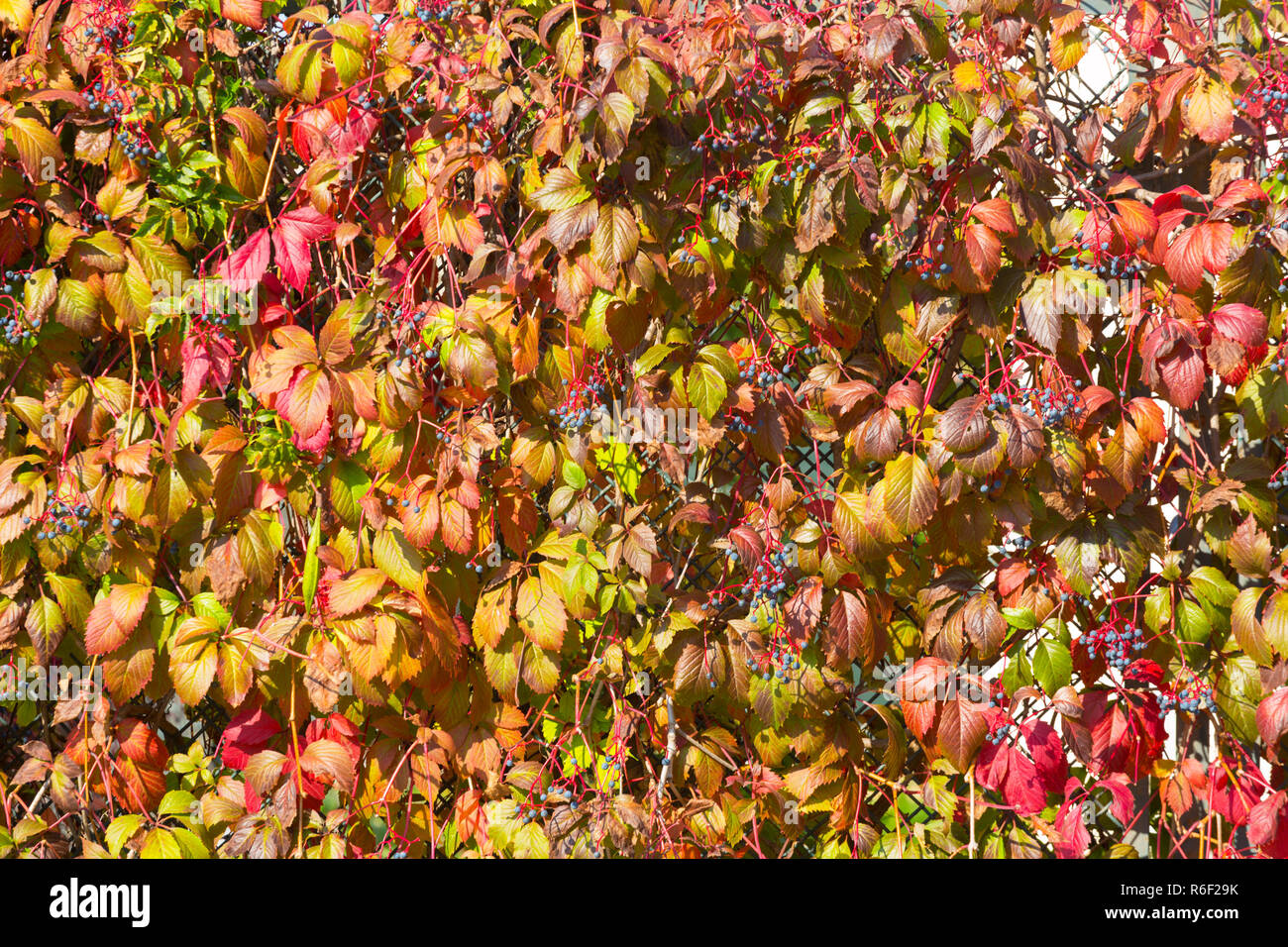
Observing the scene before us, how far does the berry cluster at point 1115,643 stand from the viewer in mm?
1848

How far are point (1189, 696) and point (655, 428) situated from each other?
3.54 feet

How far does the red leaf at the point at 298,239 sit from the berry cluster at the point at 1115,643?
167 cm

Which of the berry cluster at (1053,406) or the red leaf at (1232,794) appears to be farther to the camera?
the red leaf at (1232,794)

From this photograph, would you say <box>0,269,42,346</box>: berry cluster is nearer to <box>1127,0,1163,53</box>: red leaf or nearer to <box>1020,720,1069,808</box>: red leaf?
<box>1020,720,1069,808</box>: red leaf

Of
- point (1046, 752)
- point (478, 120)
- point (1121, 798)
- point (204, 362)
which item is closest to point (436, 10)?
point (478, 120)

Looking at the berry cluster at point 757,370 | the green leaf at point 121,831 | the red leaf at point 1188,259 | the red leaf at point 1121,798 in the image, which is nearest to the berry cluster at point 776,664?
the berry cluster at point 757,370

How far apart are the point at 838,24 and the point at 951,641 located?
1166 millimetres

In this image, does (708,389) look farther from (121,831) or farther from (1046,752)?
(121,831)

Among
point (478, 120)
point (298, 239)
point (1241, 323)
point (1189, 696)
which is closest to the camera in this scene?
point (1241, 323)

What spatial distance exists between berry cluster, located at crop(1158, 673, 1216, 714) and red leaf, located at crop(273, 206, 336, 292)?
1.83 m

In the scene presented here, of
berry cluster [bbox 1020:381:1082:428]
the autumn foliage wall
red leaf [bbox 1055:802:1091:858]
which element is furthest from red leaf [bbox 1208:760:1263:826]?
berry cluster [bbox 1020:381:1082:428]

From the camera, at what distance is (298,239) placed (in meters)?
2.07

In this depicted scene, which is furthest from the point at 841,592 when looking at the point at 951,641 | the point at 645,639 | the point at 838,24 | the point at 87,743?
the point at 87,743

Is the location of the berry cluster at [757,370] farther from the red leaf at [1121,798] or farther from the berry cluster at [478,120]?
the red leaf at [1121,798]
